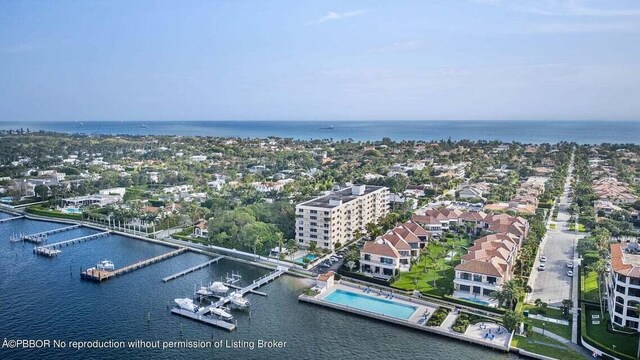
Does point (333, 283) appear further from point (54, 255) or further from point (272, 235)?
point (54, 255)

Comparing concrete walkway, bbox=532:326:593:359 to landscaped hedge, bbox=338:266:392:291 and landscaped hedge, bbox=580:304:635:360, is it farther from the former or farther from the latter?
landscaped hedge, bbox=338:266:392:291

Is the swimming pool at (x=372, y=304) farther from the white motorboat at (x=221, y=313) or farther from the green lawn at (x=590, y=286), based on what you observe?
the green lawn at (x=590, y=286)

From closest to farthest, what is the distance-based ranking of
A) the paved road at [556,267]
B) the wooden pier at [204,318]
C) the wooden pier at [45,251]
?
the wooden pier at [204,318]
the paved road at [556,267]
the wooden pier at [45,251]

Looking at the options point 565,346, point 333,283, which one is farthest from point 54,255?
point 565,346

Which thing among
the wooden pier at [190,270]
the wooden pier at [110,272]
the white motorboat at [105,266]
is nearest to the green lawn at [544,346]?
the wooden pier at [190,270]

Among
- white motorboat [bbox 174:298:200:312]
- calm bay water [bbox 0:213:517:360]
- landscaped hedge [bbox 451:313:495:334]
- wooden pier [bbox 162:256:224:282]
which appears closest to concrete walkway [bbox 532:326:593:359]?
landscaped hedge [bbox 451:313:495:334]

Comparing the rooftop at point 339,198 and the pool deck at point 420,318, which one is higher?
the rooftop at point 339,198

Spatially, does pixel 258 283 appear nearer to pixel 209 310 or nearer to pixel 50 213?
pixel 209 310
